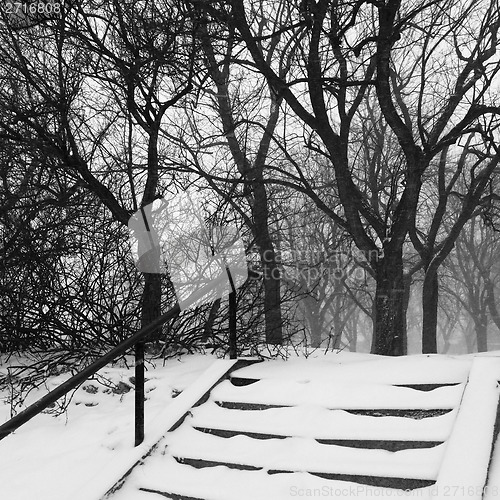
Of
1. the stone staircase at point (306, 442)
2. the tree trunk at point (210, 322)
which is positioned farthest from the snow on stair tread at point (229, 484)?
the tree trunk at point (210, 322)

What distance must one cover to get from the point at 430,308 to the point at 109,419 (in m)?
9.14

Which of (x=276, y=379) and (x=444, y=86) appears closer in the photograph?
(x=276, y=379)

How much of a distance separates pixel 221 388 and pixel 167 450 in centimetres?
91

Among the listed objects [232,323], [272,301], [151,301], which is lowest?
[232,323]

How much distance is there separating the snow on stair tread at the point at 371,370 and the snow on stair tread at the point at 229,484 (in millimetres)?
1270

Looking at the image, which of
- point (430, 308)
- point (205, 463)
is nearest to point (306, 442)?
point (205, 463)

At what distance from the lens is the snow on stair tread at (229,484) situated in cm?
308

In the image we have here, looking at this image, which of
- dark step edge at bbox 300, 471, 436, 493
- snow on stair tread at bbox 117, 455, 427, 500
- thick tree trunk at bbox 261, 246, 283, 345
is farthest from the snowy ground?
thick tree trunk at bbox 261, 246, 283, 345

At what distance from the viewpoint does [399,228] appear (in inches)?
299

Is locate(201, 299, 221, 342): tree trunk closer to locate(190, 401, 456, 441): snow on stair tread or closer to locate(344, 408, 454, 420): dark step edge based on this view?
locate(190, 401, 456, 441): snow on stair tread

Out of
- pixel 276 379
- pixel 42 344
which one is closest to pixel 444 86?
pixel 276 379

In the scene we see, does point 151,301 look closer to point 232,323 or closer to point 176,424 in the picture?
point 232,323

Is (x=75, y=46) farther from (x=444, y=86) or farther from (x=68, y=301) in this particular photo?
(x=444, y=86)

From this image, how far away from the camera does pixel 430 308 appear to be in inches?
464
